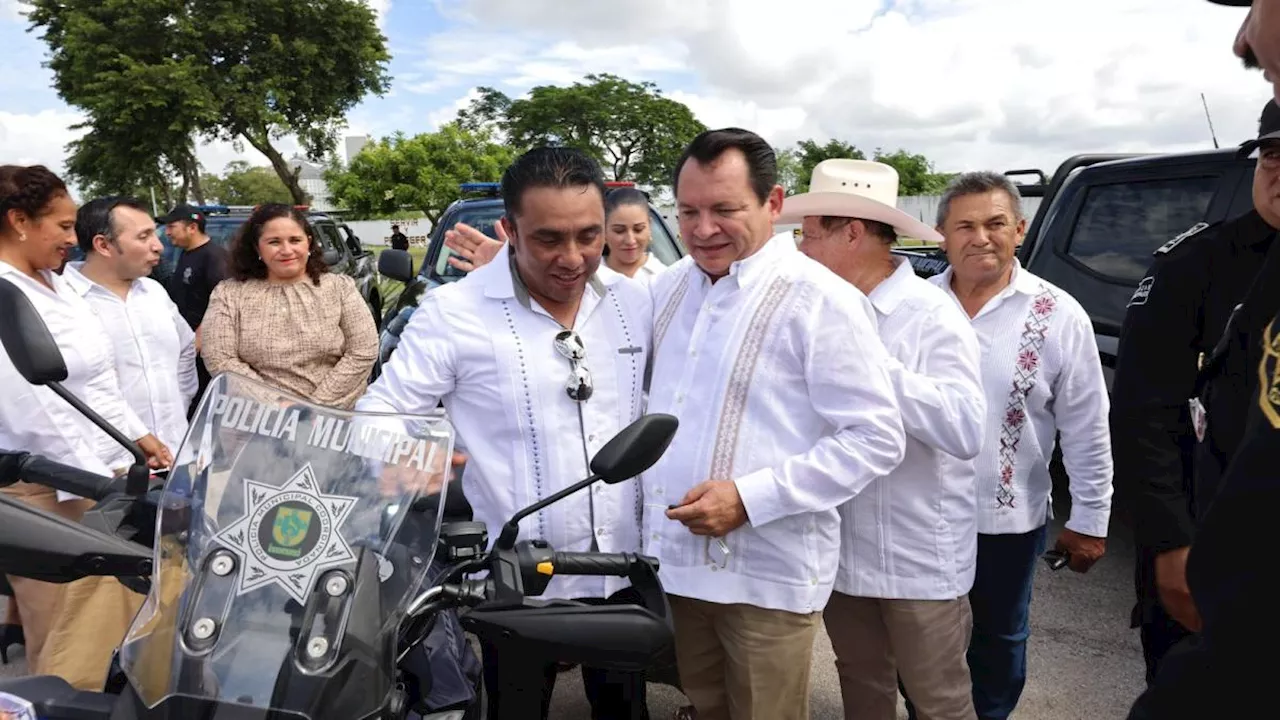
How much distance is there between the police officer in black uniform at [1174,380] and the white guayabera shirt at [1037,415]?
428mm

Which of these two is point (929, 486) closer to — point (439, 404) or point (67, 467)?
point (439, 404)

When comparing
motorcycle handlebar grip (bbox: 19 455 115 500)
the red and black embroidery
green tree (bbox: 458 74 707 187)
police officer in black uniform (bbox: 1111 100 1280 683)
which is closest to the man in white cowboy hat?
the red and black embroidery

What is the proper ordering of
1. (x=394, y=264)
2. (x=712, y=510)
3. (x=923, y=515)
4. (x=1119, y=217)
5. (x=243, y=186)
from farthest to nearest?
(x=243, y=186) → (x=394, y=264) → (x=1119, y=217) → (x=923, y=515) → (x=712, y=510)

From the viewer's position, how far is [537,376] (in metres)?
2.00

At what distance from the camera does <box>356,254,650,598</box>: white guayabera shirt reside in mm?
1983

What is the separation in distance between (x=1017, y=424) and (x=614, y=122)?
2178 inches

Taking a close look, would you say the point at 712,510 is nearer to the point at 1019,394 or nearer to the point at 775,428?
the point at 775,428

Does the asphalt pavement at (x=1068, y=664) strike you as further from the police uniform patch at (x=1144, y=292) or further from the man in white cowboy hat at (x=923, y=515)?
the police uniform patch at (x=1144, y=292)

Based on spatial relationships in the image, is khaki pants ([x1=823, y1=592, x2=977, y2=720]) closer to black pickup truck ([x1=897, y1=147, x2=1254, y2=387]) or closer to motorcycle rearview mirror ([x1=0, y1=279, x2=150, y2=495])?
motorcycle rearview mirror ([x1=0, y1=279, x2=150, y2=495])

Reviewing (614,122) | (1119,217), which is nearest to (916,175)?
(614,122)

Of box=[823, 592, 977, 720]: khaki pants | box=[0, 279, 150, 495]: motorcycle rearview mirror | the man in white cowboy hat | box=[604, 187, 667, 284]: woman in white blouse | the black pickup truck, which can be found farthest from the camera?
box=[604, 187, 667, 284]: woman in white blouse

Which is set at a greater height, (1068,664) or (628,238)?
(628,238)

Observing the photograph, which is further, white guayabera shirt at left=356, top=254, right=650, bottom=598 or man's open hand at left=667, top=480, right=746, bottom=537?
white guayabera shirt at left=356, top=254, right=650, bottom=598

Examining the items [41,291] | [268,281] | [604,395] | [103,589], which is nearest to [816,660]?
[604,395]
